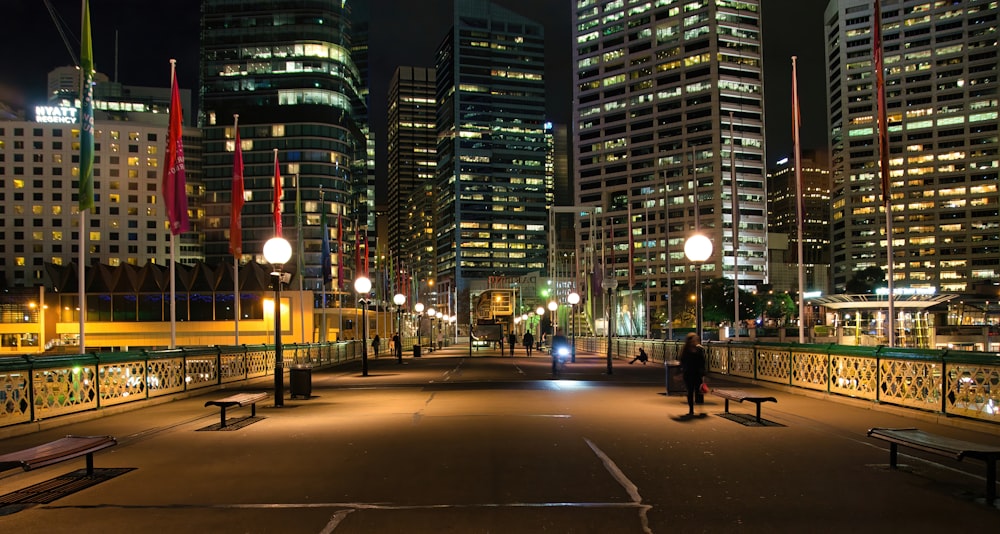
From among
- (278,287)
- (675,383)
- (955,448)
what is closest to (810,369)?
(675,383)

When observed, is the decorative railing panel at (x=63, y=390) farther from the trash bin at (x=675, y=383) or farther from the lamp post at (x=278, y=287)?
the trash bin at (x=675, y=383)

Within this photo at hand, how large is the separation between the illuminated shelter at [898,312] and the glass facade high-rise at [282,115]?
301 feet

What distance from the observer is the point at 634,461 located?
1010 cm

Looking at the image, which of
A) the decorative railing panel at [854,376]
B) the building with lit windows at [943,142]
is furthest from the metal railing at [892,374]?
the building with lit windows at [943,142]

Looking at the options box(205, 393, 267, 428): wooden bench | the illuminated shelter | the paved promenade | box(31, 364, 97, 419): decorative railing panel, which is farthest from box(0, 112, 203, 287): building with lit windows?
the paved promenade

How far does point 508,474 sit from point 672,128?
155 m

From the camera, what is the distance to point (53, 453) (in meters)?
8.37

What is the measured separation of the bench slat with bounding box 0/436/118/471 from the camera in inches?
310

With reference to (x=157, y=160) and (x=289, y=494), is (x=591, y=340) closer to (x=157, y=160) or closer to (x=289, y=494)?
(x=289, y=494)

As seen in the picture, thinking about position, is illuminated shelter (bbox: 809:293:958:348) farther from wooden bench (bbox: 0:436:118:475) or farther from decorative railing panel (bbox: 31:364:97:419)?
wooden bench (bbox: 0:436:118:475)

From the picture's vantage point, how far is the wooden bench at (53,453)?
7.87 metres

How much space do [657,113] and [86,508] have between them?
159641 millimetres

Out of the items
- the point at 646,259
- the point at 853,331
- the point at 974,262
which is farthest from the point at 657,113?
the point at 853,331

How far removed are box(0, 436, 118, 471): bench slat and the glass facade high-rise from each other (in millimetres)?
126973
